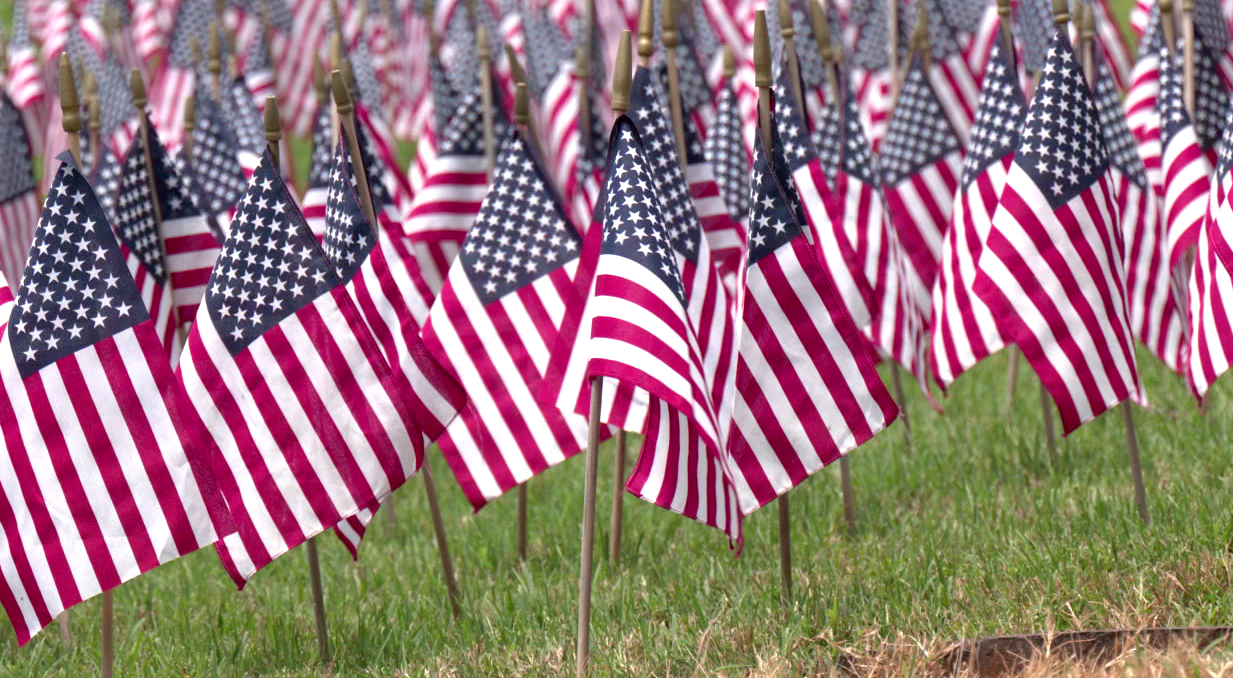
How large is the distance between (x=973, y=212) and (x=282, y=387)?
11.1 feet

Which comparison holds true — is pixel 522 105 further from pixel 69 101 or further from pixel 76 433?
pixel 76 433

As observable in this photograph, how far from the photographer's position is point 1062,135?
6.16m

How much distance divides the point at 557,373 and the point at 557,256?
0.73m

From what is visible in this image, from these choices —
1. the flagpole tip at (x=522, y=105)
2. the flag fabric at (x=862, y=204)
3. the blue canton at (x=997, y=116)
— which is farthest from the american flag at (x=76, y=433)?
the blue canton at (x=997, y=116)

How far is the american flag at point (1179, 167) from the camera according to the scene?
23.2 ft

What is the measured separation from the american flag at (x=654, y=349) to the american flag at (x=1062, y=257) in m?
1.50

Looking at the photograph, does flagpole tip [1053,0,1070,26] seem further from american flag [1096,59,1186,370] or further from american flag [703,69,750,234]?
american flag [703,69,750,234]

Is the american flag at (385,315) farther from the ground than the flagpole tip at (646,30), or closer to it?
closer to it

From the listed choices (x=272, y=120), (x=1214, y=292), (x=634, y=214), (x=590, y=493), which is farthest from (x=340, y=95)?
(x=1214, y=292)

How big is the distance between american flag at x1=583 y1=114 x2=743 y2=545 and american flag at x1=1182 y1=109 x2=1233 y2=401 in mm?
2088

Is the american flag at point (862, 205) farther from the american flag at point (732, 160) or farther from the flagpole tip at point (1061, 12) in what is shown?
the flagpole tip at point (1061, 12)

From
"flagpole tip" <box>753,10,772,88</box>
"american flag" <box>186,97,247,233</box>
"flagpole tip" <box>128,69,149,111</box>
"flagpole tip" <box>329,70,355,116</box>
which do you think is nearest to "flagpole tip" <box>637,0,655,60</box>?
"flagpole tip" <box>753,10,772,88</box>

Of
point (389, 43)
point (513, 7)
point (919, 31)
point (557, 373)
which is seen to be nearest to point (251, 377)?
point (557, 373)

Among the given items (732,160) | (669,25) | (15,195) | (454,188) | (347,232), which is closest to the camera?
(347,232)
